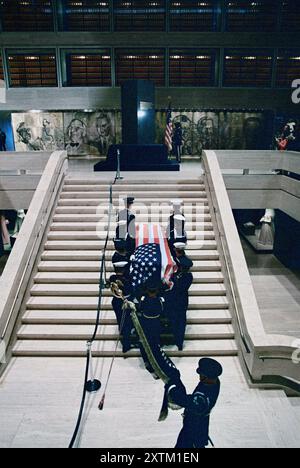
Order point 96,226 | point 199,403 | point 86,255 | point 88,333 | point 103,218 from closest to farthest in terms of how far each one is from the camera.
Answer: point 199,403, point 88,333, point 86,255, point 96,226, point 103,218

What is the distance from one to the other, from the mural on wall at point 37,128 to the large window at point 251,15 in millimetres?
10768

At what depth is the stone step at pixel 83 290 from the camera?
26.5 feet

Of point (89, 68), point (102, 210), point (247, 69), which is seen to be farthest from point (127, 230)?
point (247, 69)

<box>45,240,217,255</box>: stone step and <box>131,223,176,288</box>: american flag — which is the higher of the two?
<box>131,223,176,288</box>: american flag

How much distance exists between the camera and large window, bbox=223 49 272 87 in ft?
68.8

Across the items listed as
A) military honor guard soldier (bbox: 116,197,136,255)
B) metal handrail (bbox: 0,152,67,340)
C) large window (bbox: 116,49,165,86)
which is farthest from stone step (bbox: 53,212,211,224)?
large window (bbox: 116,49,165,86)

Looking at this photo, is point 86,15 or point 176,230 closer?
point 176,230

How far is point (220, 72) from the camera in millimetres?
20906

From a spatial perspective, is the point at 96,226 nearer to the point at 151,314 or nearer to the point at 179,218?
the point at 179,218

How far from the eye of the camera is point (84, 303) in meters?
7.83

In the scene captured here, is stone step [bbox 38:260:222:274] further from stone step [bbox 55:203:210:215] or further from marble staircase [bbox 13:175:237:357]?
stone step [bbox 55:203:210:215]

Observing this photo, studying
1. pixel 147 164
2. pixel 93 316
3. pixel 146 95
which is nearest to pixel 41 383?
pixel 93 316

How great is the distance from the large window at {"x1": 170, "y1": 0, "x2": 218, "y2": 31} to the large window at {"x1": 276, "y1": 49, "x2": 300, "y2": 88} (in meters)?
4.11

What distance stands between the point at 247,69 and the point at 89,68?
8892 millimetres
